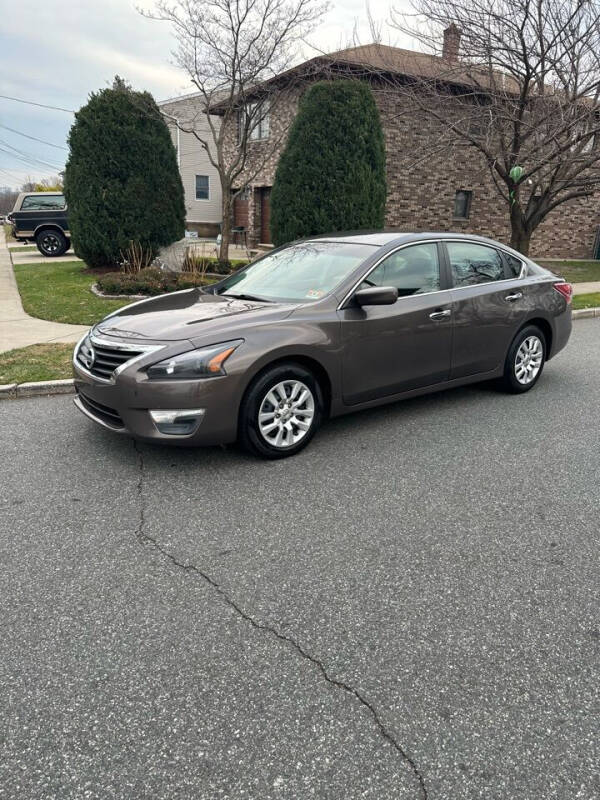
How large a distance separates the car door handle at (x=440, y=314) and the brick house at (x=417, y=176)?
1056 centimetres

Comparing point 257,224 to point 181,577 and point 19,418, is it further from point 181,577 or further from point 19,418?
point 181,577

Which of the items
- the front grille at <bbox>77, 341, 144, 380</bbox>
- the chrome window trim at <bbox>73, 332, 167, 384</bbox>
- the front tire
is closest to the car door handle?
the front tire

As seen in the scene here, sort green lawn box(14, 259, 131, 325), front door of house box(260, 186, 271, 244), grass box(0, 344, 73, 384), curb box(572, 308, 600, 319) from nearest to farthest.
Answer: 1. grass box(0, 344, 73, 384)
2. green lawn box(14, 259, 131, 325)
3. curb box(572, 308, 600, 319)
4. front door of house box(260, 186, 271, 244)

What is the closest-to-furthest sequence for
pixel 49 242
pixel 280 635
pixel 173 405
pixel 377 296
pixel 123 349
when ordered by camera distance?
pixel 280 635 < pixel 173 405 < pixel 123 349 < pixel 377 296 < pixel 49 242

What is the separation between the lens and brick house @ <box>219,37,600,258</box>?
14.4m

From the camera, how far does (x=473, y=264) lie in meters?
5.27

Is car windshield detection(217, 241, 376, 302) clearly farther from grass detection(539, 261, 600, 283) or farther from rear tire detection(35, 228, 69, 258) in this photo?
rear tire detection(35, 228, 69, 258)

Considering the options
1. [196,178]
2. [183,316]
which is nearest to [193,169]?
[196,178]

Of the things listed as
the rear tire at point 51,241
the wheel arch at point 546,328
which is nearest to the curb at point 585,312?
the wheel arch at point 546,328

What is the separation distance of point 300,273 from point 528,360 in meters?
2.57

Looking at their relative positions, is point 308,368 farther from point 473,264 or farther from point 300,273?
point 473,264

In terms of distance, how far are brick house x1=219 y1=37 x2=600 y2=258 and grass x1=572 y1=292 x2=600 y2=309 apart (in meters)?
5.10

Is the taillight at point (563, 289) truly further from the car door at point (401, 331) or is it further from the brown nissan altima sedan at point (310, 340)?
the car door at point (401, 331)

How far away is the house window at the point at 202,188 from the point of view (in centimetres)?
3145
